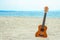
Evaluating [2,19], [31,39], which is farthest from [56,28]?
[2,19]

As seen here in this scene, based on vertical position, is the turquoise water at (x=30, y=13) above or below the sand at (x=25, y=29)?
above

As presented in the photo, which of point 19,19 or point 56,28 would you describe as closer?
point 56,28

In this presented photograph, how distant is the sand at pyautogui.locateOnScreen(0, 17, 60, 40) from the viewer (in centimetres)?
257

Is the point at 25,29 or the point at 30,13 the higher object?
the point at 30,13

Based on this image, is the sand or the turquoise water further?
the turquoise water

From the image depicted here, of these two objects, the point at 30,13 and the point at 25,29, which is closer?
the point at 25,29

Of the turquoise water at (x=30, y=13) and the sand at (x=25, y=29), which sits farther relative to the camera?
the turquoise water at (x=30, y=13)

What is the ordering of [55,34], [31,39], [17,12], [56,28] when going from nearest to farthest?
[31,39] → [55,34] → [56,28] → [17,12]

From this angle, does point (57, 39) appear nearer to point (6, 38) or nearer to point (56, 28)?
point (56, 28)

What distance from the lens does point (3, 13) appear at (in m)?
3.74

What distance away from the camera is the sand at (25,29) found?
2568 mm

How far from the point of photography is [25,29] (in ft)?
10.0

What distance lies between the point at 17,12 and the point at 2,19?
0.46m

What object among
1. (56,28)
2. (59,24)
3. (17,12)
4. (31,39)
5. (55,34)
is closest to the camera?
(31,39)
